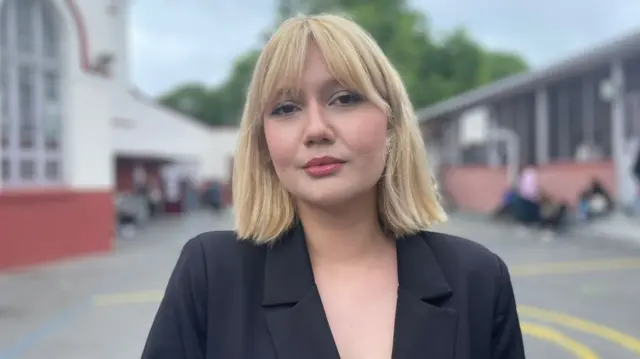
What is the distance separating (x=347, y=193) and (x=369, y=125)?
0.14 metres

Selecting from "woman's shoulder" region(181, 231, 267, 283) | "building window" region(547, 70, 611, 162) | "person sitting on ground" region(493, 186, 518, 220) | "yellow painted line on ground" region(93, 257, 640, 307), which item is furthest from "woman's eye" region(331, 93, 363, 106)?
"person sitting on ground" region(493, 186, 518, 220)

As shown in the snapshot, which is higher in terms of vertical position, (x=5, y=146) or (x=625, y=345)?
(x=5, y=146)

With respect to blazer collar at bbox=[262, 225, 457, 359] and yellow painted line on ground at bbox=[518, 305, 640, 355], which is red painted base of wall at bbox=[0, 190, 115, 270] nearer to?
yellow painted line on ground at bbox=[518, 305, 640, 355]

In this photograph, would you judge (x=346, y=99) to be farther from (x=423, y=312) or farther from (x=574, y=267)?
(x=574, y=267)

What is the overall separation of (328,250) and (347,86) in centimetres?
36

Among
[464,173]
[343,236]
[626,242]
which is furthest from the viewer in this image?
[464,173]

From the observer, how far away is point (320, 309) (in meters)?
1.52

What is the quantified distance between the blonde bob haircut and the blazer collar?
2.9 inches

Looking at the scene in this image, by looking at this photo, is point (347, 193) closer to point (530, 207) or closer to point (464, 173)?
point (530, 207)

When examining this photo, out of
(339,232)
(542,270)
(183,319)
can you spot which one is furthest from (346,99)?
(542,270)

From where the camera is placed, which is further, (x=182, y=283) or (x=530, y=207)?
(x=530, y=207)

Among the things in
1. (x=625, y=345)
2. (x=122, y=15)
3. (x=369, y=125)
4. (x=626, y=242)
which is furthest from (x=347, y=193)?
(x=122, y=15)

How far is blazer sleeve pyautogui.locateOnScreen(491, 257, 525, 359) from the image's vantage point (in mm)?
1605

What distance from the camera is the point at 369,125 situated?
152 centimetres
